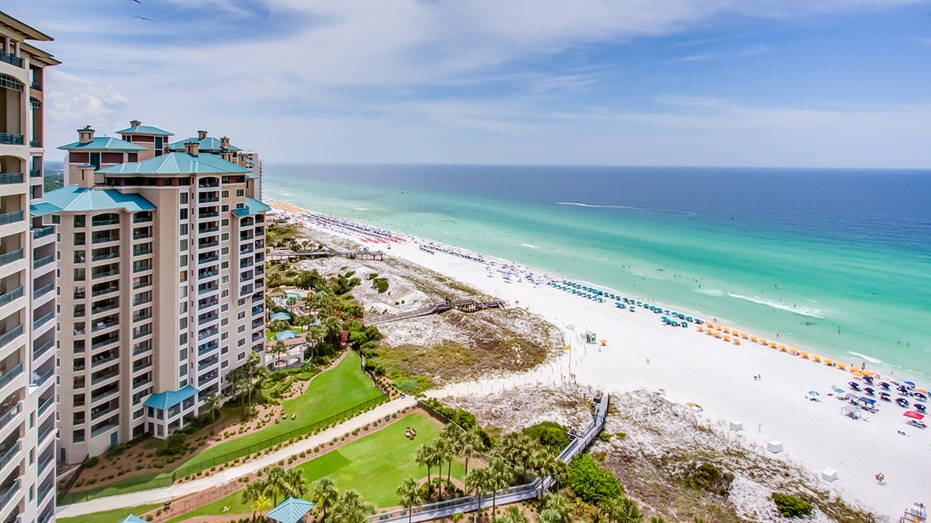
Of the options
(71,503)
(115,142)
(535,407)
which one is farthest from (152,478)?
(535,407)

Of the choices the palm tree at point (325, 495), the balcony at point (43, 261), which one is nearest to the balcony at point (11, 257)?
the balcony at point (43, 261)

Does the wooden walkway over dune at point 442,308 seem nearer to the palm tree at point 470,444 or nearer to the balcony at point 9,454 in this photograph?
the palm tree at point 470,444

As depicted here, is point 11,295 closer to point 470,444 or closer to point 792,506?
point 470,444

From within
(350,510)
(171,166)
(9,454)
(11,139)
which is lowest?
(350,510)

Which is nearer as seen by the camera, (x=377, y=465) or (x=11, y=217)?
(x=11, y=217)

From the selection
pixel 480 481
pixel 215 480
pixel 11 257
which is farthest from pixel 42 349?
pixel 480 481

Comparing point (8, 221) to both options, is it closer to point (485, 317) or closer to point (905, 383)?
point (485, 317)
